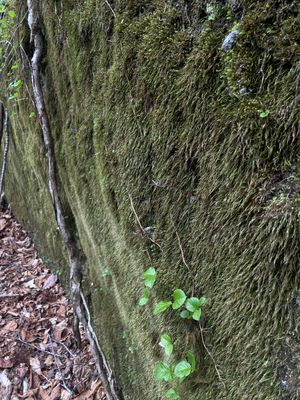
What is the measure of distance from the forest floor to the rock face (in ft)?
1.58

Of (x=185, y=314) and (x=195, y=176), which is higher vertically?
(x=195, y=176)

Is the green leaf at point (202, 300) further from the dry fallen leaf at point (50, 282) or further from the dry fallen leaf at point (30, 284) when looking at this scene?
the dry fallen leaf at point (30, 284)

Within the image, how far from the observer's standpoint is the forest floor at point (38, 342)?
9.24 feet

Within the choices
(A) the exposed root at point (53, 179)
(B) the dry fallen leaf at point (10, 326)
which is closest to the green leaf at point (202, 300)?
(A) the exposed root at point (53, 179)

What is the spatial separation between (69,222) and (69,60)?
4.09 ft

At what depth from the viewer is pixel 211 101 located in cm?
135

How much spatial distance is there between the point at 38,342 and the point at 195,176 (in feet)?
8.05

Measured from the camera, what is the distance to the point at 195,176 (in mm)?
1467

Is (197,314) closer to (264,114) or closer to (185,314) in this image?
(185,314)

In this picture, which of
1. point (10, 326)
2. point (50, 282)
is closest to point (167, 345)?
point (10, 326)

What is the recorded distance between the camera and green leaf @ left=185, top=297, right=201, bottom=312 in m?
1.39

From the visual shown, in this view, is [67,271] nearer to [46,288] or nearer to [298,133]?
[46,288]

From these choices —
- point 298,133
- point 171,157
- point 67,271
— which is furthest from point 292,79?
point 67,271

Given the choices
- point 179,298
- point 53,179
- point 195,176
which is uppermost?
point 195,176
